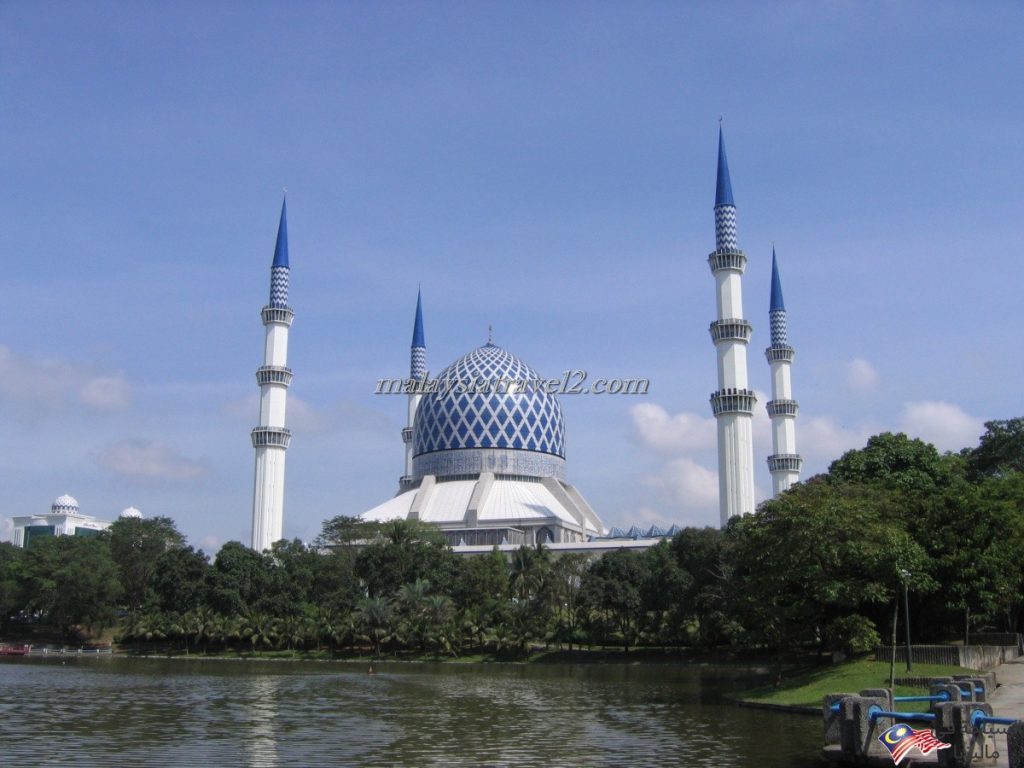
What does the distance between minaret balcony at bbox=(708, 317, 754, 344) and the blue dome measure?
82.7 feet

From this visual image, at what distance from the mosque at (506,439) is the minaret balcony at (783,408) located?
0.06 metres

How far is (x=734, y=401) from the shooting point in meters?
57.1

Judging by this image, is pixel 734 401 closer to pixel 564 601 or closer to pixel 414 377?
pixel 564 601

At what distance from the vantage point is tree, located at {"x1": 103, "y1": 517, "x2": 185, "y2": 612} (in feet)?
215

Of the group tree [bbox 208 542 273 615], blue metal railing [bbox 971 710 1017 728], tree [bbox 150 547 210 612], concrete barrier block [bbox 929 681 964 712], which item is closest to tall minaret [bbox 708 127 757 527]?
tree [bbox 208 542 273 615]

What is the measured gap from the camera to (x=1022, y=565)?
30453 mm

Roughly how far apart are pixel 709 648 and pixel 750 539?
1797cm

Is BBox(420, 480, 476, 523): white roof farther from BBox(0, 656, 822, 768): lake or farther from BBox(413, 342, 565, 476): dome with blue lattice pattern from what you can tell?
BBox(0, 656, 822, 768): lake

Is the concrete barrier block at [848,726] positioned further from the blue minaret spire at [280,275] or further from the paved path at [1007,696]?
the blue minaret spire at [280,275]

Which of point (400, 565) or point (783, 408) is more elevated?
point (783, 408)

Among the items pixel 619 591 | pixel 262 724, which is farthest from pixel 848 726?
pixel 619 591

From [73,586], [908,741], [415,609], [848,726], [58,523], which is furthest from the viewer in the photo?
[58,523]

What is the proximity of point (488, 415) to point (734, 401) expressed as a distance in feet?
88.1

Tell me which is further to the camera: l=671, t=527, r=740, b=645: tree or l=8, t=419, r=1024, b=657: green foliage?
l=671, t=527, r=740, b=645: tree
